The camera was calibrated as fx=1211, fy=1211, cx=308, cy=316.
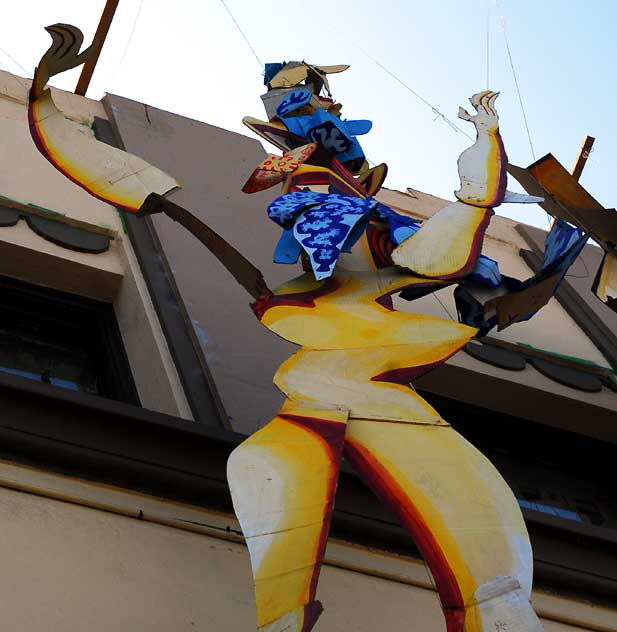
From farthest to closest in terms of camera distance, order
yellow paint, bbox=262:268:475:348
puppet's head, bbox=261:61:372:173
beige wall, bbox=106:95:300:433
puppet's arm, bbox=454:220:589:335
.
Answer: puppet's head, bbox=261:61:372:173
beige wall, bbox=106:95:300:433
puppet's arm, bbox=454:220:589:335
yellow paint, bbox=262:268:475:348

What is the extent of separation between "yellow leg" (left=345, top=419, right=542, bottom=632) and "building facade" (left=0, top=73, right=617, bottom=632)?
75 cm

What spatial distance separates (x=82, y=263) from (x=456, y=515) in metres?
3.24

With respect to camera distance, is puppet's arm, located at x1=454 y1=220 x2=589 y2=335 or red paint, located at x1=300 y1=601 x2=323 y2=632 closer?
red paint, located at x1=300 y1=601 x2=323 y2=632

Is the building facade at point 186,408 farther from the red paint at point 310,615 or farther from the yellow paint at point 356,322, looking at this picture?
the red paint at point 310,615

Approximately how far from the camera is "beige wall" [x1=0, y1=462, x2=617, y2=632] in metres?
3.64

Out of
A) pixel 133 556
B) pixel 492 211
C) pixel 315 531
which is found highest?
pixel 492 211

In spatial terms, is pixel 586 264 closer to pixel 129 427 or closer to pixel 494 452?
pixel 494 452

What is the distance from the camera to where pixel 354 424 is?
364 centimetres

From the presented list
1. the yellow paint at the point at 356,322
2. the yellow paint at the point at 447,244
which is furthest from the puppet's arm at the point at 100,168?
the yellow paint at the point at 447,244

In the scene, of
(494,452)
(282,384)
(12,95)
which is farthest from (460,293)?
(12,95)

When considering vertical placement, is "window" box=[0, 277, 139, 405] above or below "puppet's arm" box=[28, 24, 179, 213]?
below

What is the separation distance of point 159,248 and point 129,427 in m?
2.07

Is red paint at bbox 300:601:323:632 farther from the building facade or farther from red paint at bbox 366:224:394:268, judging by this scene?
red paint at bbox 366:224:394:268

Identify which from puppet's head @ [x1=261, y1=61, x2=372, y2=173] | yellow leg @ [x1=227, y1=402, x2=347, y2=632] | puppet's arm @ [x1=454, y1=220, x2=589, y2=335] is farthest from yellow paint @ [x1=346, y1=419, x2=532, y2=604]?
puppet's head @ [x1=261, y1=61, x2=372, y2=173]
